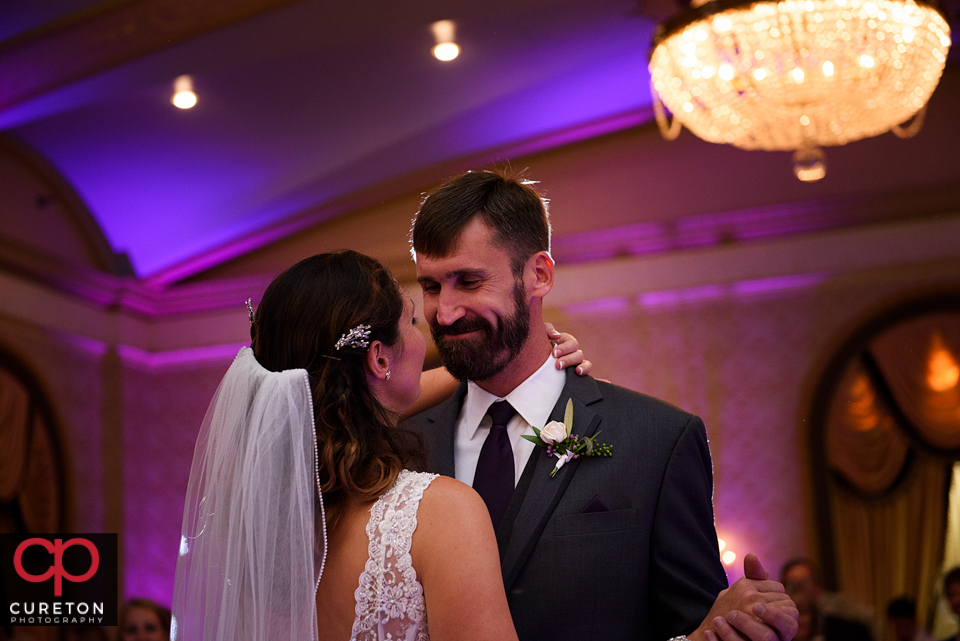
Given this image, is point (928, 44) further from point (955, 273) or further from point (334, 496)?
point (334, 496)

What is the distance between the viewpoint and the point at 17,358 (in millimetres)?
6680

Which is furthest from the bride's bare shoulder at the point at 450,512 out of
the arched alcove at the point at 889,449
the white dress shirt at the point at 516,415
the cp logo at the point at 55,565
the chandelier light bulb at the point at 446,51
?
the cp logo at the point at 55,565

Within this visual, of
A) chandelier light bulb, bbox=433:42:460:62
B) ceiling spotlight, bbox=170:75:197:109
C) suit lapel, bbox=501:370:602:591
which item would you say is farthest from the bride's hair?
ceiling spotlight, bbox=170:75:197:109

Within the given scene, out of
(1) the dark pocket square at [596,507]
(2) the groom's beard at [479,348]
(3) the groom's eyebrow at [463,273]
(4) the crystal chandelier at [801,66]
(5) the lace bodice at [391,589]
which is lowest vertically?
(5) the lace bodice at [391,589]

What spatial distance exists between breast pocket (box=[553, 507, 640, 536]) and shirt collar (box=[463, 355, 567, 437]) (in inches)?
10.8

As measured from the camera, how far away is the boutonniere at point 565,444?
6.82 feet

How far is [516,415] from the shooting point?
2.24 m

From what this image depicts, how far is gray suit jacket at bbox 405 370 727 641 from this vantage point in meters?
1.96

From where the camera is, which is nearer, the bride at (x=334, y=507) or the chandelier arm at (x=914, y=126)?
the bride at (x=334, y=507)

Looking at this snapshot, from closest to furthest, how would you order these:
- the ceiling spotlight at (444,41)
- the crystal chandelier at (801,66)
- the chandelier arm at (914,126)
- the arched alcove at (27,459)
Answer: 1. the crystal chandelier at (801,66)
2. the ceiling spotlight at (444,41)
3. the chandelier arm at (914,126)
4. the arched alcove at (27,459)

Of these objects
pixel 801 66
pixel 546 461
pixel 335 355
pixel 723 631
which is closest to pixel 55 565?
pixel 546 461

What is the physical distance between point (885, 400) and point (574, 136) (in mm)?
2952

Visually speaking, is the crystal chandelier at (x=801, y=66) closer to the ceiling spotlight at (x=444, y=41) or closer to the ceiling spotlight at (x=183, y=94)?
the ceiling spotlight at (x=444, y=41)

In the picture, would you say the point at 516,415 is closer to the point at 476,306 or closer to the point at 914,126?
the point at 476,306
